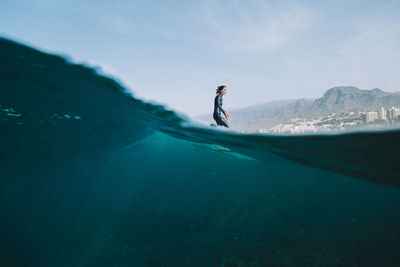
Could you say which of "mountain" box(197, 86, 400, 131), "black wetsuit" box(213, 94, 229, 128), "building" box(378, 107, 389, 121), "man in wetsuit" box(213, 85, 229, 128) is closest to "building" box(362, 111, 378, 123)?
"building" box(378, 107, 389, 121)

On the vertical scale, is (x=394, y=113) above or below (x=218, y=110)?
above

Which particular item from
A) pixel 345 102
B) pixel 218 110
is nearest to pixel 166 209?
pixel 218 110

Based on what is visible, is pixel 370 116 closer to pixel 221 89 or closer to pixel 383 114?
pixel 383 114

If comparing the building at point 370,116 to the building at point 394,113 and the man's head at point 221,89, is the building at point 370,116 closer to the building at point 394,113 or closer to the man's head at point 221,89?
the building at point 394,113

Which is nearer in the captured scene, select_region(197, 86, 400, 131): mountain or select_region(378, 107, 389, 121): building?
select_region(378, 107, 389, 121): building

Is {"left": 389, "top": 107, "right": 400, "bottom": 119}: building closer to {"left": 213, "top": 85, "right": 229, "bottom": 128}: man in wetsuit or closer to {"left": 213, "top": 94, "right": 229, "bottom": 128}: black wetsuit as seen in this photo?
{"left": 213, "top": 85, "right": 229, "bottom": 128}: man in wetsuit

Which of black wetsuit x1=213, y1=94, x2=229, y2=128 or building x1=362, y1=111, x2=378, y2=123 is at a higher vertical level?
building x1=362, y1=111, x2=378, y2=123

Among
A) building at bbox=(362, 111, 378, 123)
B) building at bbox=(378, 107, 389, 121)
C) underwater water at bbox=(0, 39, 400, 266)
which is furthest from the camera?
underwater water at bbox=(0, 39, 400, 266)

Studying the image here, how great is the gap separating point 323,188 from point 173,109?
42.7 metres

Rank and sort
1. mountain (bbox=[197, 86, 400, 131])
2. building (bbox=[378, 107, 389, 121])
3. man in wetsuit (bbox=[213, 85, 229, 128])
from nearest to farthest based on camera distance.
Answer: building (bbox=[378, 107, 389, 121]) → man in wetsuit (bbox=[213, 85, 229, 128]) → mountain (bbox=[197, 86, 400, 131])

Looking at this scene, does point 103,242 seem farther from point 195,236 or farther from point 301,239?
point 301,239

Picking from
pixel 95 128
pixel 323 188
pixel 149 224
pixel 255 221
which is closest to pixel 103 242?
pixel 149 224

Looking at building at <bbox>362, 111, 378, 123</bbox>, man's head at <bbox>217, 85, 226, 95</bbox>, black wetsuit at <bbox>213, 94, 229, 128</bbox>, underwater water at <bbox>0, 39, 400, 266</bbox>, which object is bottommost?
underwater water at <bbox>0, 39, 400, 266</bbox>

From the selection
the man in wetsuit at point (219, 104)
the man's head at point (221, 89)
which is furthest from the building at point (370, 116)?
the man's head at point (221, 89)
